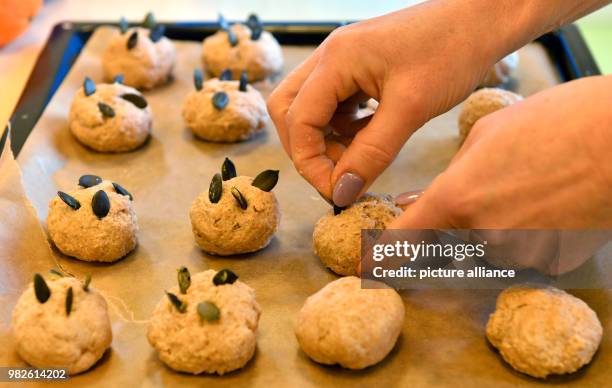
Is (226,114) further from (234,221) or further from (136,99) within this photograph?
(234,221)

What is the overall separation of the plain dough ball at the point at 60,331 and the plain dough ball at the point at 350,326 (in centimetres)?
42

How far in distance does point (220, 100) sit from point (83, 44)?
77cm

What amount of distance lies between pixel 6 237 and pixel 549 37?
1.90m

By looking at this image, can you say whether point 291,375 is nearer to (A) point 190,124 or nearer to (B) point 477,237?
(B) point 477,237

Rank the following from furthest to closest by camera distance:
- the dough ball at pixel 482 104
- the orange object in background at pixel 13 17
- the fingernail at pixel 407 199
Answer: the orange object in background at pixel 13 17 < the dough ball at pixel 482 104 < the fingernail at pixel 407 199

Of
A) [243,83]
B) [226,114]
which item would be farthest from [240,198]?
[243,83]

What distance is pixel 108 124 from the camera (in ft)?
7.50

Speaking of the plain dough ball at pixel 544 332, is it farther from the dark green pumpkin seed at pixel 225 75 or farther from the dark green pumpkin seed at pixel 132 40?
the dark green pumpkin seed at pixel 132 40

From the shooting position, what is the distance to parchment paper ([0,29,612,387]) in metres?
1.57

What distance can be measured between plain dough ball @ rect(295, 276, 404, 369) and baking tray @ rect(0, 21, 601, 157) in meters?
1.11

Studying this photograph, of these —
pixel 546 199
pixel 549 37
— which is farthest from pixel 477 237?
pixel 549 37

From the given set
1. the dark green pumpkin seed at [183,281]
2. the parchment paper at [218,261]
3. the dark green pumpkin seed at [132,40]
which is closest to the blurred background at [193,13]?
the parchment paper at [218,261]

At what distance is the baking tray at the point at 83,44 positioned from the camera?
2381 millimetres

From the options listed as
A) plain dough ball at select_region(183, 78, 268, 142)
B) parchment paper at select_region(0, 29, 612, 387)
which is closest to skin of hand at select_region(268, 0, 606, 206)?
parchment paper at select_region(0, 29, 612, 387)
